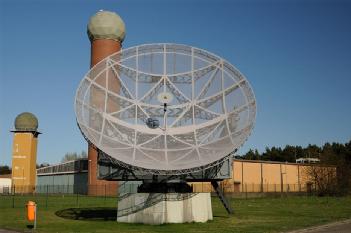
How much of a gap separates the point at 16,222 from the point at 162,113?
1254 cm

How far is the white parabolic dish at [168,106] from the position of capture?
2945cm

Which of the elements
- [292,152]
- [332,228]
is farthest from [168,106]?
[292,152]

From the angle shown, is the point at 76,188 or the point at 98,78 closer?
the point at 98,78

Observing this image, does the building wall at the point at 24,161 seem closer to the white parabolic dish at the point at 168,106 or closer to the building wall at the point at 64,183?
the building wall at the point at 64,183

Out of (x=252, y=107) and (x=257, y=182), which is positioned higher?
(x=252, y=107)

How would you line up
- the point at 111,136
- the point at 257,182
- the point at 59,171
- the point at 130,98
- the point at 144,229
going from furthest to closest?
the point at 59,171
the point at 257,182
the point at 130,98
the point at 111,136
the point at 144,229

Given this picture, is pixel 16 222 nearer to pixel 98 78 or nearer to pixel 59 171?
pixel 98 78

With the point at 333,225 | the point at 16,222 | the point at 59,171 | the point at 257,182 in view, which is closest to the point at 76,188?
the point at 59,171

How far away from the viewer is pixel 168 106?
1277 inches

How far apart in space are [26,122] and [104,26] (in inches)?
1440

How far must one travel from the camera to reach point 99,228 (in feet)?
90.5

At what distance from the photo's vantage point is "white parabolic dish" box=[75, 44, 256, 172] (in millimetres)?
29453

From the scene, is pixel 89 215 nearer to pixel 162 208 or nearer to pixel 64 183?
pixel 162 208

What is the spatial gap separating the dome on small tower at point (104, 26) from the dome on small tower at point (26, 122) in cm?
3321
